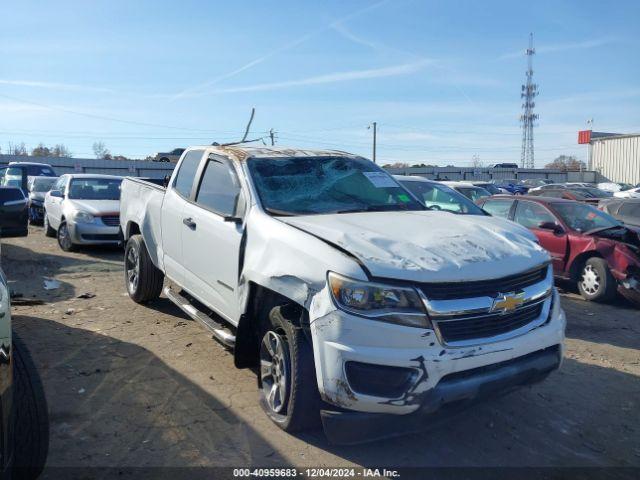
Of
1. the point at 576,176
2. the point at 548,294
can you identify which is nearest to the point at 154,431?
the point at 548,294

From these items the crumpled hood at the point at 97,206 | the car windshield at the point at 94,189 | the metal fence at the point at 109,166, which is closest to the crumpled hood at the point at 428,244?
the crumpled hood at the point at 97,206

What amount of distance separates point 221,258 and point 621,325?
16.7 feet

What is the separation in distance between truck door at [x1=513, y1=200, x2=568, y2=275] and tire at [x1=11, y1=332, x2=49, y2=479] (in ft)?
24.0

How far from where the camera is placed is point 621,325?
6910mm

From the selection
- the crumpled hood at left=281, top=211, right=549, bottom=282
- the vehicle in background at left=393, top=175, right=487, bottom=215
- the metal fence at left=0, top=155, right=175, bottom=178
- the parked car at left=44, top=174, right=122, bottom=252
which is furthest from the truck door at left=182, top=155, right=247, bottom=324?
the metal fence at left=0, top=155, right=175, bottom=178

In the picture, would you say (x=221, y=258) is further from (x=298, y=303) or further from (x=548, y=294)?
(x=548, y=294)

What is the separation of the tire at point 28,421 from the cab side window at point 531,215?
7.96 metres

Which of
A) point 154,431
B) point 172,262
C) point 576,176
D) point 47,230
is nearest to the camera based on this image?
point 154,431

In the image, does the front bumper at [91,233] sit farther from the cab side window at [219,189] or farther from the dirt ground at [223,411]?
the cab side window at [219,189]

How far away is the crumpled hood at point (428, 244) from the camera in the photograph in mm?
3279

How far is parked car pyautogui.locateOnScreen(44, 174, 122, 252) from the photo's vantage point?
11562 mm

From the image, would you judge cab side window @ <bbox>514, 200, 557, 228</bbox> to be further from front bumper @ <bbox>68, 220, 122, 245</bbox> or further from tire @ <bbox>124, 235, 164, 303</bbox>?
front bumper @ <bbox>68, 220, 122, 245</bbox>

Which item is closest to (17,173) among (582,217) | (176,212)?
(176,212)

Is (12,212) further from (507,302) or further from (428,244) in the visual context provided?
(507,302)
